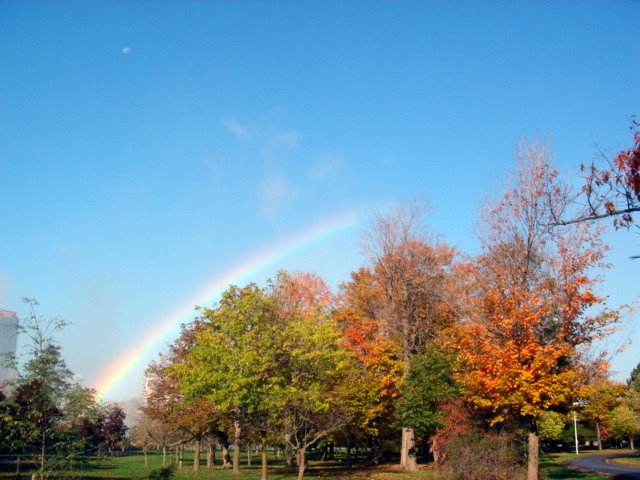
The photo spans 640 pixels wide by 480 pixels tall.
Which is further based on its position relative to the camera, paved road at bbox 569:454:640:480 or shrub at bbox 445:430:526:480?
paved road at bbox 569:454:640:480

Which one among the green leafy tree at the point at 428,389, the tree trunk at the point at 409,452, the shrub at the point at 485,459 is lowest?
the tree trunk at the point at 409,452

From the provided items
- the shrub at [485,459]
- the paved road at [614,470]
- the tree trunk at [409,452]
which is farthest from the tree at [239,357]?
the paved road at [614,470]

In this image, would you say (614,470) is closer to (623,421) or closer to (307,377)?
(307,377)

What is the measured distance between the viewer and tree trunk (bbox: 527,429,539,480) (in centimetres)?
2073

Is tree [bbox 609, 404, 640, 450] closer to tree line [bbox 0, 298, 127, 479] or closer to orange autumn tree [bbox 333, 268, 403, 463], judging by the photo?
orange autumn tree [bbox 333, 268, 403, 463]

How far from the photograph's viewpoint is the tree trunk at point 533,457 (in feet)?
68.0

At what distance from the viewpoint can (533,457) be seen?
69.2 feet

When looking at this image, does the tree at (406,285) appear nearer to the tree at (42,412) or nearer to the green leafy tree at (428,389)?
the green leafy tree at (428,389)

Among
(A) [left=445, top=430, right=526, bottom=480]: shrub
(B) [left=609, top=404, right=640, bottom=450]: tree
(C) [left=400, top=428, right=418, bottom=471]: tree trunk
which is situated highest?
(A) [left=445, top=430, right=526, bottom=480]: shrub

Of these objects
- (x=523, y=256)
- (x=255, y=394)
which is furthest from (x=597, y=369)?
(x=255, y=394)

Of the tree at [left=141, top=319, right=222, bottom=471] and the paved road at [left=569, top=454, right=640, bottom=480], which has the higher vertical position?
the tree at [left=141, top=319, right=222, bottom=471]

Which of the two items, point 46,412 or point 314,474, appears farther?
point 314,474

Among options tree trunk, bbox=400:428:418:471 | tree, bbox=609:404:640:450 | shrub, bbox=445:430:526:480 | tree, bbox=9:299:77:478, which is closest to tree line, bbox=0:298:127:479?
tree, bbox=9:299:77:478

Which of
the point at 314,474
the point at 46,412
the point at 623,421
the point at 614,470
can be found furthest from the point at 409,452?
the point at 623,421
